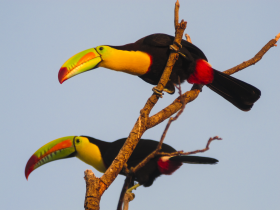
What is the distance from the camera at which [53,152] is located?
18.0 feet

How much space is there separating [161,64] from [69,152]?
215 cm

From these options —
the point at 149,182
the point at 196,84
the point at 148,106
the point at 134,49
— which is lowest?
the point at 149,182

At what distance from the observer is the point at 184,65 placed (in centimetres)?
480

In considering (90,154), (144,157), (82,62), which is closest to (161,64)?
(82,62)

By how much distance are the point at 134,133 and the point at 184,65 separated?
6.07ft

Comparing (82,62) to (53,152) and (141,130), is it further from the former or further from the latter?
(53,152)

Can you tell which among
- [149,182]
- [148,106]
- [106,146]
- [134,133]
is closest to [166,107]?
[148,106]

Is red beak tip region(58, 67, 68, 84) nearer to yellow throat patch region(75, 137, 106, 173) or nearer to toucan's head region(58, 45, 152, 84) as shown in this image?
toucan's head region(58, 45, 152, 84)

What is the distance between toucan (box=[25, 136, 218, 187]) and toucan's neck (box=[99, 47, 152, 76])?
3.81 ft

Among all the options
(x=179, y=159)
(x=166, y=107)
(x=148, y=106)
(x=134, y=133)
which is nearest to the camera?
(x=134, y=133)

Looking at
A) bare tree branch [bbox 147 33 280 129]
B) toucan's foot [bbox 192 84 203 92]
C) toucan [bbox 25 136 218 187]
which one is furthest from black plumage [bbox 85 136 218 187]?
toucan's foot [bbox 192 84 203 92]

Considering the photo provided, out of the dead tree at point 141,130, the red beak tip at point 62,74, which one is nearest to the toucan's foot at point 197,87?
the dead tree at point 141,130

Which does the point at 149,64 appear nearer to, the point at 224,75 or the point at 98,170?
the point at 224,75

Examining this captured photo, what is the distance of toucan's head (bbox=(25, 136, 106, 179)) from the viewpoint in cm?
545
